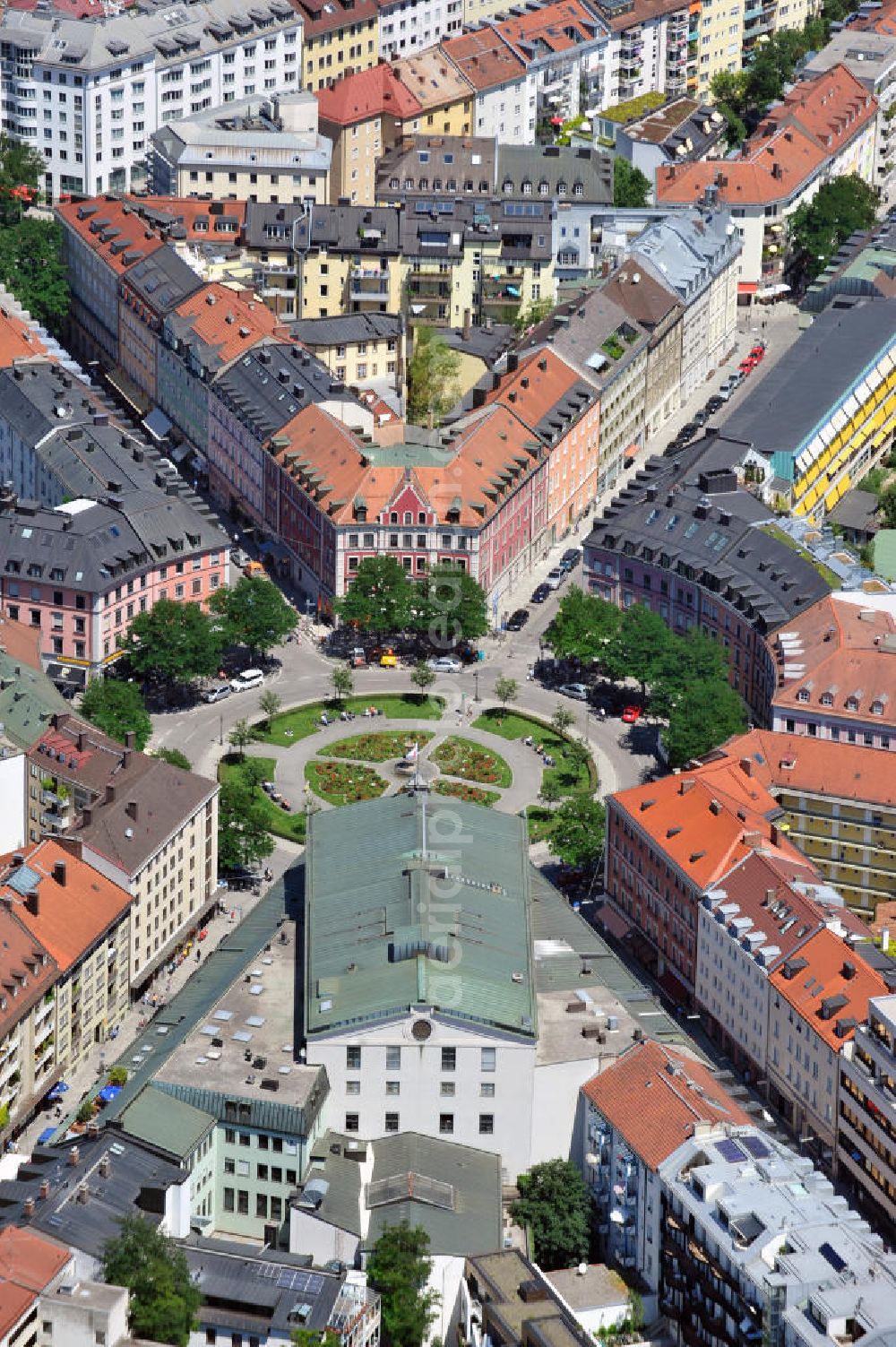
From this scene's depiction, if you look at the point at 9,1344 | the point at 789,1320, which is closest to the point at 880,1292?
the point at 789,1320

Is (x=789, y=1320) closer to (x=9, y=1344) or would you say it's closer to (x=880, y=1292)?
(x=880, y=1292)
